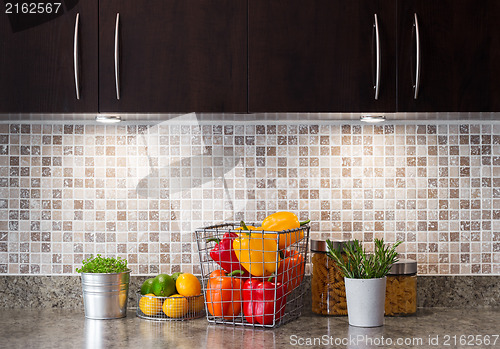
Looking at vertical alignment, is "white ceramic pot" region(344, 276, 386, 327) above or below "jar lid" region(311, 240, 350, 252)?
below

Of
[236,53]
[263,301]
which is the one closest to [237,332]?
[263,301]

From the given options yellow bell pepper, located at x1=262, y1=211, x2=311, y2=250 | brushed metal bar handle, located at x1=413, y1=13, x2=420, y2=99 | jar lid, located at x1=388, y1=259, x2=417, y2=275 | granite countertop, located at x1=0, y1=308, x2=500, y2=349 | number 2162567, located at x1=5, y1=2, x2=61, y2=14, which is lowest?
granite countertop, located at x1=0, y1=308, x2=500, y2=349

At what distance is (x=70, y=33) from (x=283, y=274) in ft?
3.25

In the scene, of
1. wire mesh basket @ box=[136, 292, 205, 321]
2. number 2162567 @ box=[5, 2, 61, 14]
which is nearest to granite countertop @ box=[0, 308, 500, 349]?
wire mesh basket @ box=[136, 292, 205, 321]

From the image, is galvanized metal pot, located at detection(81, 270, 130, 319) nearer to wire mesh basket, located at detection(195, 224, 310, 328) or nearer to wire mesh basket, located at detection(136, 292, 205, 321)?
wire mesh basket, located at detection(136, 292, 205, 321)

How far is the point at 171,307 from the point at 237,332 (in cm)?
A: 26

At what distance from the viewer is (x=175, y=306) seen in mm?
1758

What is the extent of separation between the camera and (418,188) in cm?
200

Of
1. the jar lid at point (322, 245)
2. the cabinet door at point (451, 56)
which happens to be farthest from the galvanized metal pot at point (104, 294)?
the cabinet door at point (451, 56)

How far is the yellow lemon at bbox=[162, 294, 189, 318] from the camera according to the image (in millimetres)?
1757

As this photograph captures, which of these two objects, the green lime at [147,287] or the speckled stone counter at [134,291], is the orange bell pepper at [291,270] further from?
the green lime at [147,287]

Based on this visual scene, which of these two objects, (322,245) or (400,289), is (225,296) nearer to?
(322,245)

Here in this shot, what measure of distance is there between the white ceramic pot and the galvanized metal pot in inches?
28.8

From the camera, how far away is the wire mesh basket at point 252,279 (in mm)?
1654
